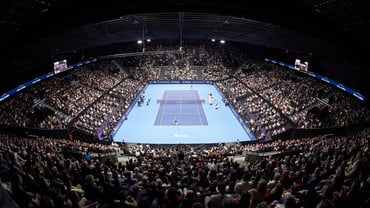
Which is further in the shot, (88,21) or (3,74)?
(3,74)

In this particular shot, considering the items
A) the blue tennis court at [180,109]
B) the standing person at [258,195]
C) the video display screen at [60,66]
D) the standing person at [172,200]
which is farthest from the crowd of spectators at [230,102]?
the standing person at [172,200]

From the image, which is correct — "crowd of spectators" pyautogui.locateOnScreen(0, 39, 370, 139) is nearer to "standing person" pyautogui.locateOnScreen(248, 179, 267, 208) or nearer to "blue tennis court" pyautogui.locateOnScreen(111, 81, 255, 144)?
"blue tennis court" pyautogui.locateOnScreen(111, 81, 255, 144)

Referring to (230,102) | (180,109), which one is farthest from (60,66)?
(230,102)

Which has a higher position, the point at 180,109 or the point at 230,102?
the point at 230,102

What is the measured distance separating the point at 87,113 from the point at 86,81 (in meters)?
12.9

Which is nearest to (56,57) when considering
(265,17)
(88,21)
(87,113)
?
A: (87,113)

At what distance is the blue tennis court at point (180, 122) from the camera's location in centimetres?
2841

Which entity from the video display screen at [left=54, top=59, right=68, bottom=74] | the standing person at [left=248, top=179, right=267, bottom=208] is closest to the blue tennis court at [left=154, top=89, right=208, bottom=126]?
the video display screen at [left=54, top=59, right=68, bottom=74]

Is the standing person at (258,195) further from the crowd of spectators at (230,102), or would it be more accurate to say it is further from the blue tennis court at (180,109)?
the blue tennis court at (180,109)

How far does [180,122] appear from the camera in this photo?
111 feet

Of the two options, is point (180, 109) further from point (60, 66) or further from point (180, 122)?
point (60, 66)

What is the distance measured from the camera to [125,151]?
67.5 ft

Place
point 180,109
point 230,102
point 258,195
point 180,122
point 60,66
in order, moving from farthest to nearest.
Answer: point 180,109, point 230,102, point 180,122, point 60,66, point 258,195

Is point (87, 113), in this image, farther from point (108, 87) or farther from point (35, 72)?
point (108, 87)
